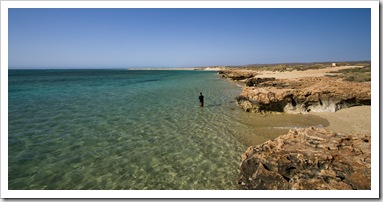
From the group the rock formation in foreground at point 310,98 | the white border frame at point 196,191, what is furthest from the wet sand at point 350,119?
the white border frame at point 196,191

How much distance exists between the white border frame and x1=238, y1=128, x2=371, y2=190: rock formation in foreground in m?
0.16

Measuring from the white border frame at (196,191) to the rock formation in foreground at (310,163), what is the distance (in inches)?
6.5

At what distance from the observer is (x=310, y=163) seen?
4.40 metres

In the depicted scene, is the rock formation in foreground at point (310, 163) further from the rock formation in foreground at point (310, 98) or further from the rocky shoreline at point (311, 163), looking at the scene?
the rock formation in foreground at point (310, 98)

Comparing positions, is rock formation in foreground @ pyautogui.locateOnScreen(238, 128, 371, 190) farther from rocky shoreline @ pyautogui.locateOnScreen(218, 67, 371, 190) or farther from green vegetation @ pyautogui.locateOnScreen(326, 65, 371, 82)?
green vegetation @ pyautogui.locateOnScreen(326, 65, 371, 82)

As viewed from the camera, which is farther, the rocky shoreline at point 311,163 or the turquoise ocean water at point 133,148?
Result: the turquoise ocean water at point 133,148

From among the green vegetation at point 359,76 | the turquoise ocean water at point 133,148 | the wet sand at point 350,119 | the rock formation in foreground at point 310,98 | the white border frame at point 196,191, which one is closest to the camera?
the white border frame at point 196,191

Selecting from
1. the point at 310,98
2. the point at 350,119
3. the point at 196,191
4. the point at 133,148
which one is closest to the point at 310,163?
the point at 196,191

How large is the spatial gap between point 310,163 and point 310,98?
10.5m

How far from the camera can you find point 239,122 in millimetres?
12367

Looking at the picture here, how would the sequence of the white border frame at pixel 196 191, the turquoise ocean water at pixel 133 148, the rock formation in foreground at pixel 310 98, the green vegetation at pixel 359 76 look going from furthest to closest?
the green vegetation at pixel 359 76
the rock formation in foreground at pixel 310 98
the turquoise ocean water at pixel 133 148
the white border frame at pixel 196 191

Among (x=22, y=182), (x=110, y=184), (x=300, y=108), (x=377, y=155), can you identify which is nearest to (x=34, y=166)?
(x=22, y=182)

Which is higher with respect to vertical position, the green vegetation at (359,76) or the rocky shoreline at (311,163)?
the green vegetation at (359,76)

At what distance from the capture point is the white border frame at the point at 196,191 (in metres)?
4.21
